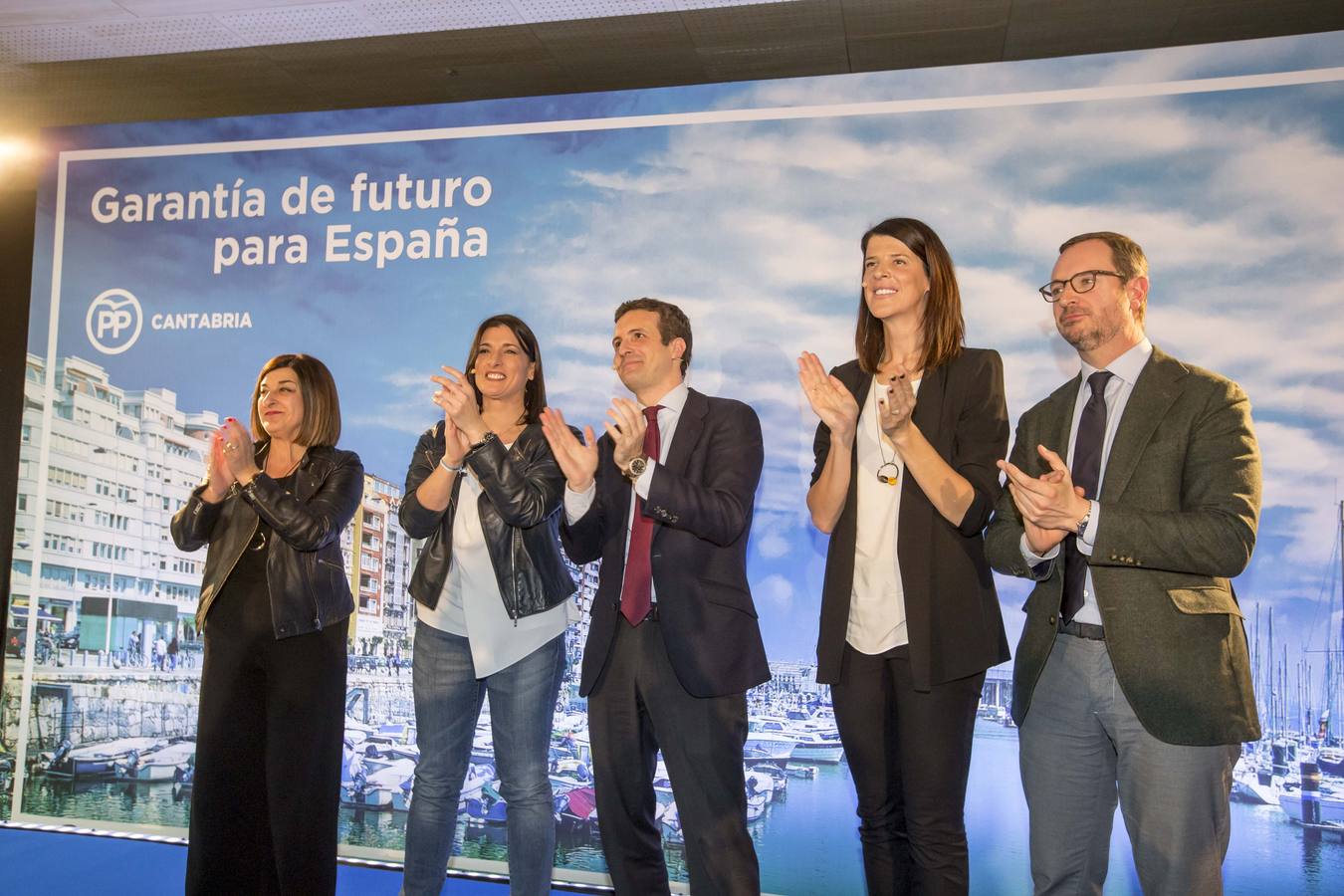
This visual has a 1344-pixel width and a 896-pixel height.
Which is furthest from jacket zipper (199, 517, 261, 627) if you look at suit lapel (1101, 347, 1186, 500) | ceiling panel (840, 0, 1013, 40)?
ceiling panel (840, 0, 1013, 40)

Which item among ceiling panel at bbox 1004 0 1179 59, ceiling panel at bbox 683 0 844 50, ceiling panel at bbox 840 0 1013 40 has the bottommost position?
ceiling panel at bbox 683 0 844 50

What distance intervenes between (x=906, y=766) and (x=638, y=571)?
81 cm

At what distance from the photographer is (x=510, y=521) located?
9.80 feet

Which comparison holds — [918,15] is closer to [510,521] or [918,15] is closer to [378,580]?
[510,521]

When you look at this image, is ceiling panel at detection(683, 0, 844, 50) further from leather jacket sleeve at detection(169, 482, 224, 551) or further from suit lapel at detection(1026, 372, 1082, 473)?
leather jacket sleeve at detection(169, 482, 224, 551)

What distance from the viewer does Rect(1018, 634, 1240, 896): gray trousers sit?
221 cm

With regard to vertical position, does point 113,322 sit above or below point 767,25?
below

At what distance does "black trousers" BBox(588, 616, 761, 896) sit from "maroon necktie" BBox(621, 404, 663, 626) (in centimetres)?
4

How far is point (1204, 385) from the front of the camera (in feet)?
7.70

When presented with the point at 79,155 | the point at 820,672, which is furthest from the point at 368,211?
the point at 820,672

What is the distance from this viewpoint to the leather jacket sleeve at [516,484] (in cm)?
294

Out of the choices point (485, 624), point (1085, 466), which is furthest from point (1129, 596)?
point (485, 624)

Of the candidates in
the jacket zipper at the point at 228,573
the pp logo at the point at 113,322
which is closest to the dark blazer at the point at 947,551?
the jacket zipper at the point at 228,573

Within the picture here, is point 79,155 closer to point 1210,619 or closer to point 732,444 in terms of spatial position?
point 732,444
